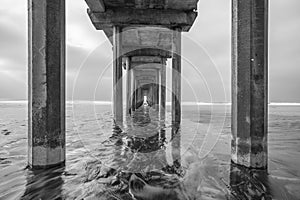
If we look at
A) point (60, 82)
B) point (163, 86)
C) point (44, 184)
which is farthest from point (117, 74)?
point (163, 86)

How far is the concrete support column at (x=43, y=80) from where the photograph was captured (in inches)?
159

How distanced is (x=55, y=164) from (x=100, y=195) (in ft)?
5.32

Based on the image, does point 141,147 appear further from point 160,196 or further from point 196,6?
point 196,6

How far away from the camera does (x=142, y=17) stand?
10953mm

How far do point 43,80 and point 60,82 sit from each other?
0.32 m

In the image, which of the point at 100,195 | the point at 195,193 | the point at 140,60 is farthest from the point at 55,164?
the point at 140,60

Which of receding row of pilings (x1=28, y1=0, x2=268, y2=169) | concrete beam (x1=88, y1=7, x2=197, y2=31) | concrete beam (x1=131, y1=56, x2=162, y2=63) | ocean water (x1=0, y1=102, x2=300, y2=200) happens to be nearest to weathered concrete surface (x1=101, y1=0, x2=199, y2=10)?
concrete beam (x1=88, y1=7, x2=197, y2=31)

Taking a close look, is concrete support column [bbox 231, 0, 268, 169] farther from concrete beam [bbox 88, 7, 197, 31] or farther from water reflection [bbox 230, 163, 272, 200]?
concrete beam [bbox 88, 7, 197, 31]

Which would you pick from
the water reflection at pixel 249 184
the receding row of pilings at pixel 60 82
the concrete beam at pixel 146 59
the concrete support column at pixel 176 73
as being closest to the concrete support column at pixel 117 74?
the concrete support column at pixel 176 73

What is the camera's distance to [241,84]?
4234mm

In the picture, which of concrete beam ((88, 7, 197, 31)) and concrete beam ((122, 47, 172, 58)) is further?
concrete beam ((122, 47, 172, 58))

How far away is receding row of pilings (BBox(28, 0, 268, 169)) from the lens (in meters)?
4.06

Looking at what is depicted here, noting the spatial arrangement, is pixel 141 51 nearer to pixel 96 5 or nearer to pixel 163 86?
pixel 163 86

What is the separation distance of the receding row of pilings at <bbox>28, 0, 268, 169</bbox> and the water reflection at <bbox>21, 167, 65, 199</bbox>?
21cm
